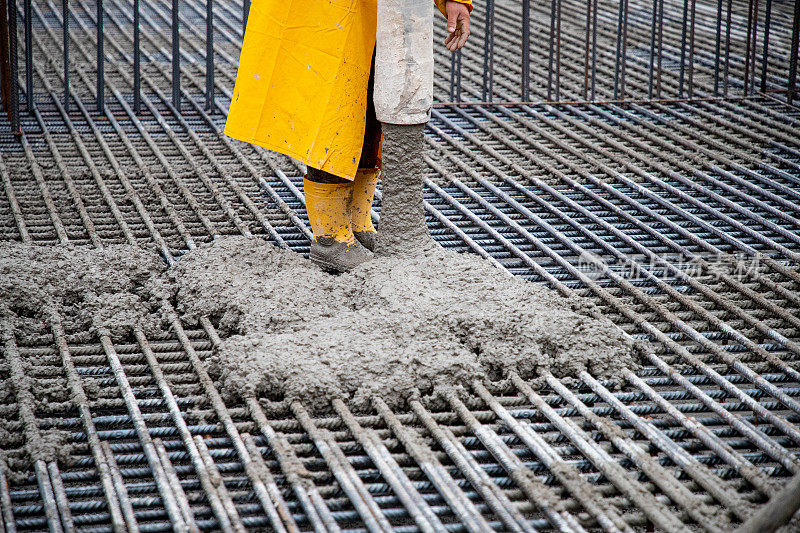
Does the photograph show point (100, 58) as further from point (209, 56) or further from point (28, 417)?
point (28, 417)

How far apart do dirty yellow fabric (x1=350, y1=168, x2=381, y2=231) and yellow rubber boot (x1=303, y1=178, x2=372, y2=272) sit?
0.24 ft

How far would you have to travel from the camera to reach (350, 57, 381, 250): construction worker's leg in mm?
3312

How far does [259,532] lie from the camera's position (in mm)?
2051

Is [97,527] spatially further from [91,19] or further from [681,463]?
[91,19]

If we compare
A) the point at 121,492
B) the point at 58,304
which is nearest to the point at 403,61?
the point at 58,304

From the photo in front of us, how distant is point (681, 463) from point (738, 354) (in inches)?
26.9

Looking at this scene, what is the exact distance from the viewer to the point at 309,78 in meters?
3.14

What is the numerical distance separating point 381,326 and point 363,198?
0.82 meters

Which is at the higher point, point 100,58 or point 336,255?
→ point 100,58

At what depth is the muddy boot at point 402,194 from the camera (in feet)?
10.3

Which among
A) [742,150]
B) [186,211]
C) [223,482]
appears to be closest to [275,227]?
[186,211]

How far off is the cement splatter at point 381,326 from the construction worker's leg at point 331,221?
104 mm

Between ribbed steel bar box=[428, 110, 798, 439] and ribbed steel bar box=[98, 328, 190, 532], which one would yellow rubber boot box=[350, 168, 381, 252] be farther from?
ribbed steel bar box=[98, 328, 190, 532]

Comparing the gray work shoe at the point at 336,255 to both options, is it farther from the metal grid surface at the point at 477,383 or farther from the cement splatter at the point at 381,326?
the metal grid surface at the point at 477,383
